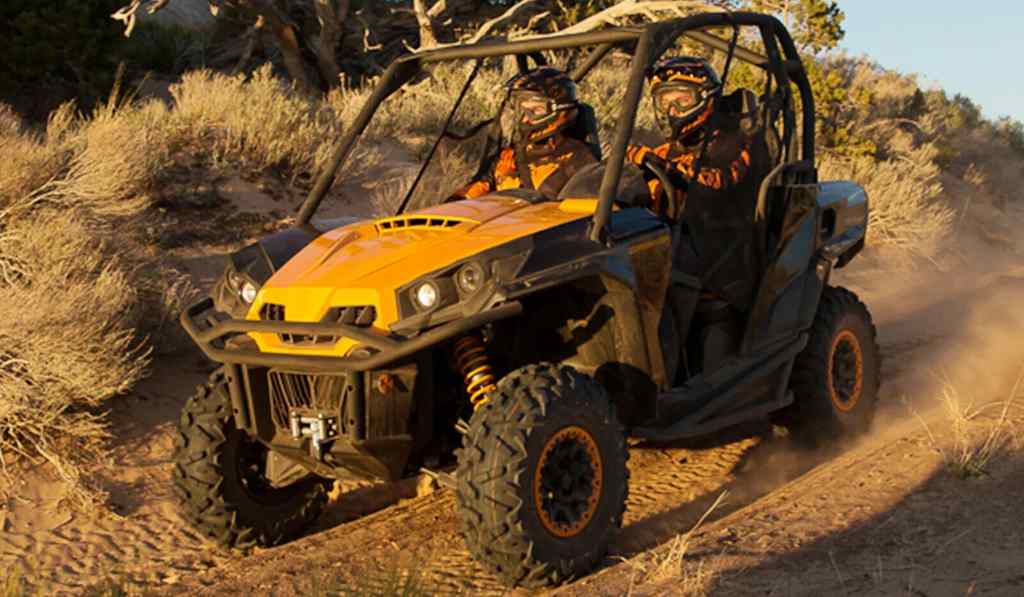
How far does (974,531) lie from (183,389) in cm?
464

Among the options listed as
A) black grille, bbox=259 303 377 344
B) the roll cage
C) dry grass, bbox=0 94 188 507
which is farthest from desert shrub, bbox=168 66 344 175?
black grille, bbox=259 303 377 344

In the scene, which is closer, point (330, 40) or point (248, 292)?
point (248, 292)

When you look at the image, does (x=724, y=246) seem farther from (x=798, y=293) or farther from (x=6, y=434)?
(x=6, y=434)

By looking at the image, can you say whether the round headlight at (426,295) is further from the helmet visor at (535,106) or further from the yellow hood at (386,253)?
the helmet visor at (535,106)

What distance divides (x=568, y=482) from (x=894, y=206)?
1145cm

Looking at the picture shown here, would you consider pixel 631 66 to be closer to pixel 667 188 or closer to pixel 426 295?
pixel 667 188

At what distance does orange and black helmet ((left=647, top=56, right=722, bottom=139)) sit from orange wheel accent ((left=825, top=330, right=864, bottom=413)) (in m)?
1.54

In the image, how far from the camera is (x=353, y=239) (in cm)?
507

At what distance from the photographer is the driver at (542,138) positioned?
231 inches

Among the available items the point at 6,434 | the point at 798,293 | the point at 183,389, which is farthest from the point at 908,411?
the point at 6,434

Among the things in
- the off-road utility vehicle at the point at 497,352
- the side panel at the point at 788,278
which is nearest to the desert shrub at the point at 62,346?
the off-road utility vehicle at the point at 497,352

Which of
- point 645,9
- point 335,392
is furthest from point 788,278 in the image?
point 645,9

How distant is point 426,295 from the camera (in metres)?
4.40

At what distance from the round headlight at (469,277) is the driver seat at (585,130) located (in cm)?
180
